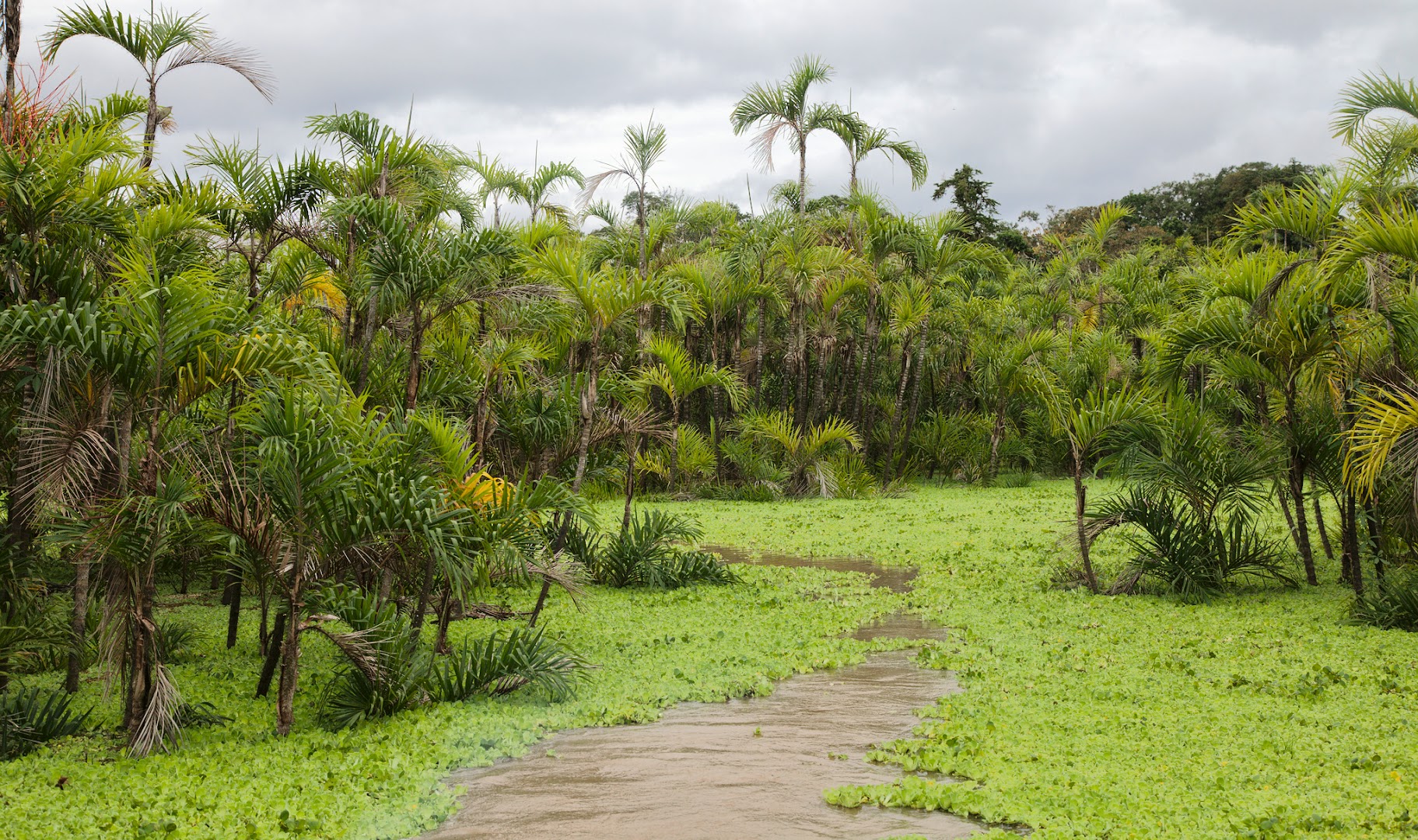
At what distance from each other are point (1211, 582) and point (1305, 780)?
572cm

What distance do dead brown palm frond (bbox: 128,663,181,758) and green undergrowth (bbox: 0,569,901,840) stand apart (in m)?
0.10

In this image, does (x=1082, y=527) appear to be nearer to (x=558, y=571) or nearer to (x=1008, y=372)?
(x=558, y=571)

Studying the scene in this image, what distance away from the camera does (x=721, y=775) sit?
6.08 metres

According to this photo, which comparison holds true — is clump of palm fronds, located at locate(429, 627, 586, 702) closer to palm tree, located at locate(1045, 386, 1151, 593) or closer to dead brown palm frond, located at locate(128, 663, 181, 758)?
dead brown palm frond, located at locate(128, 663, 181, 758)

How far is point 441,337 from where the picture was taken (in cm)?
1128

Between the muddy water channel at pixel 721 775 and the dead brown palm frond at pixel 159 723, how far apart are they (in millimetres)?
1821

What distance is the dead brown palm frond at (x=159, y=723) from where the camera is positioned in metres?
6.05

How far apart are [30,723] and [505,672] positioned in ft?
10.1

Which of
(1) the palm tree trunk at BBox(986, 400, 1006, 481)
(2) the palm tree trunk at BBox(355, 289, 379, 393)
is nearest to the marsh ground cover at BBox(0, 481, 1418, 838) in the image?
(2) the palm tree trunk at BBox(355, 289, 379, 393)

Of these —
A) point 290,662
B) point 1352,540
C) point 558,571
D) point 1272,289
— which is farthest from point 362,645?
point 1352,540

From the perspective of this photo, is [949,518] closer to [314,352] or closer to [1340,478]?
[1340,478]

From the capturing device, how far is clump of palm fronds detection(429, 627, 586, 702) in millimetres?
7398

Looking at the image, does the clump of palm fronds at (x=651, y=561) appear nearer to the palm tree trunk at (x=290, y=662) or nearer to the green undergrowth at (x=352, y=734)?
the green undergrowth at (x=352, y=734)

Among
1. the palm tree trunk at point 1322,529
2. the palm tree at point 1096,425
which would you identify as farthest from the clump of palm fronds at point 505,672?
the palm tree trunk at point 1322,529
